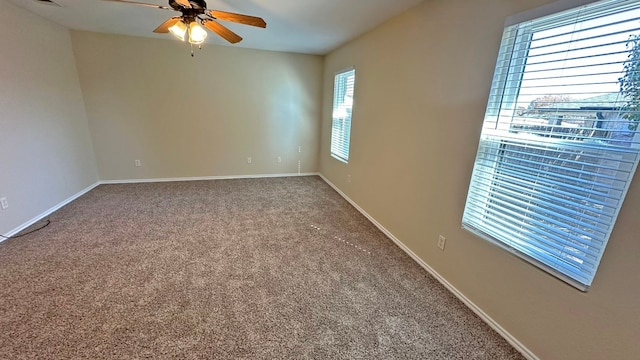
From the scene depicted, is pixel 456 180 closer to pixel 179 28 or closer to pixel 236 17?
pixel 236 17

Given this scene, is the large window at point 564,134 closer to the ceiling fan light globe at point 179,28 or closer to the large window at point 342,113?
the large window at point 342,113

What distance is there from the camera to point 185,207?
3604 mm

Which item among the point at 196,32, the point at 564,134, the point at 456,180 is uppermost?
the point at 196,32

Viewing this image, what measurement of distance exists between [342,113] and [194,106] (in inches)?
105

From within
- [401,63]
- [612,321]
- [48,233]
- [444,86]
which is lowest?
[48,233]

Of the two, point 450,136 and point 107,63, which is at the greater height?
point 107,63

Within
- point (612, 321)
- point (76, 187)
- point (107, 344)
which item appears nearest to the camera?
point (612, 321)

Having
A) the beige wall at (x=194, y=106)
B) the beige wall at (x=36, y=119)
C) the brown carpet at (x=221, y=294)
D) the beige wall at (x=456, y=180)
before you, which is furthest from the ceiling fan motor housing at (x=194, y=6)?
the beige wall at (x=194, y=106)

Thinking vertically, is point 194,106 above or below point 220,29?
below

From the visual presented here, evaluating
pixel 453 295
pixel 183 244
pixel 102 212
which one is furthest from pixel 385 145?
pixel 102 212

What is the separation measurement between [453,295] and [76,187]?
16.9ft

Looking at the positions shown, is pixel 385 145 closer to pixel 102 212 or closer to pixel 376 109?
pixel 376 109

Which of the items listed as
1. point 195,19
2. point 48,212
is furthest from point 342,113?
point 48,212

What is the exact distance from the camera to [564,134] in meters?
1.37
